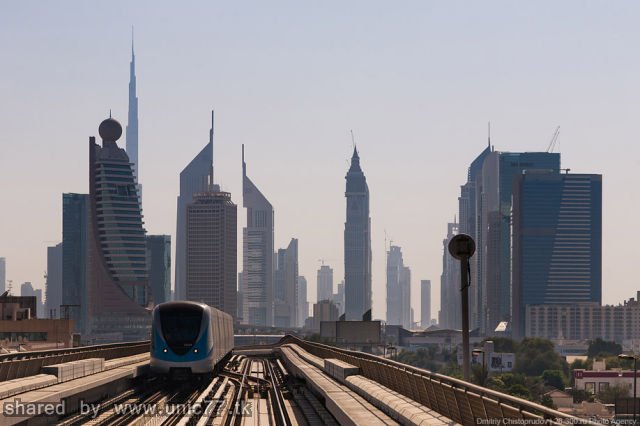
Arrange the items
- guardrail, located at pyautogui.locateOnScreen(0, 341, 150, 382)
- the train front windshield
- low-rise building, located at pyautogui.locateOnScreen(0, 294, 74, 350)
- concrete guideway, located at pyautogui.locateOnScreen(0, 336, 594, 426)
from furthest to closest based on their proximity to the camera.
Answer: low-rise building, located at pyautogui.locateOnScreen(0, 294, 74, 350), the train front windshield, guardrail, located at pyautogui.locateOnScreen(0, 341, 150, 382), concrete guideway, located at pyautogui.locateOnScreen(0, 336, 594, 426)

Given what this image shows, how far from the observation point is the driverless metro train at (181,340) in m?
53.8

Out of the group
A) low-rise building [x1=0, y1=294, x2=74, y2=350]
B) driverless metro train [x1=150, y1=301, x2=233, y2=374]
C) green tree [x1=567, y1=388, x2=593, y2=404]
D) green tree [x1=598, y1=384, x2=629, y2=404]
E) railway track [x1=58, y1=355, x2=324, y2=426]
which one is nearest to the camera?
railway track [x1=58, y1=355, x2=324, y2=426]

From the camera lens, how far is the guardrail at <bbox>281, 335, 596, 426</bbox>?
17.3m

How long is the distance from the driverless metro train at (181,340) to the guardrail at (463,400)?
1895 centimetres

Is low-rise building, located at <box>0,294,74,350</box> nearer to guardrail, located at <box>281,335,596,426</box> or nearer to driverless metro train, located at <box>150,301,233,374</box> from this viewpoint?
driverless metro train, located at <box>150,301,233,374</box>

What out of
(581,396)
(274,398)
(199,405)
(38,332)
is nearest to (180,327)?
(274,398)

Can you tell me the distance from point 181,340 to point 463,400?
33247mm

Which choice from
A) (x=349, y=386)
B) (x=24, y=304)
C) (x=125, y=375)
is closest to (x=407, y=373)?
(x=349, y=386)

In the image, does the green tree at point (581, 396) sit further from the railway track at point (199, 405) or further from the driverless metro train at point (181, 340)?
the driverless metro train at point (181, 340)

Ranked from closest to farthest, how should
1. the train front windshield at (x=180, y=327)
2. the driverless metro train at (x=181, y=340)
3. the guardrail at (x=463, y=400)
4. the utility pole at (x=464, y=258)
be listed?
the guardrail at (x=463, y=400), the utility pole at (x=464, y=258), the driverless metro train at (x=181, y=340), the train front windshield at (x=180, y=327)

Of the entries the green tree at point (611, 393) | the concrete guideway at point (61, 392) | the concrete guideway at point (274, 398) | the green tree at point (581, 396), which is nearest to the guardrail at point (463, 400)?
the concrete guideway at point (274, 398)

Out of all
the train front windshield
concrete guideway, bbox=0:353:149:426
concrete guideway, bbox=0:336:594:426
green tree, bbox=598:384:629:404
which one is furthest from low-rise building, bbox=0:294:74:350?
concrete guideway, bbox=0:353:149:426

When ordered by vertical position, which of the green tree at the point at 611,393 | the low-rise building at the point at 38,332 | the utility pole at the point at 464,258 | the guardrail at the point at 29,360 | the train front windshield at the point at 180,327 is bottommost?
the green tree at the point at 611,393

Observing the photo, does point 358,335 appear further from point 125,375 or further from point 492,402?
point 492,402
